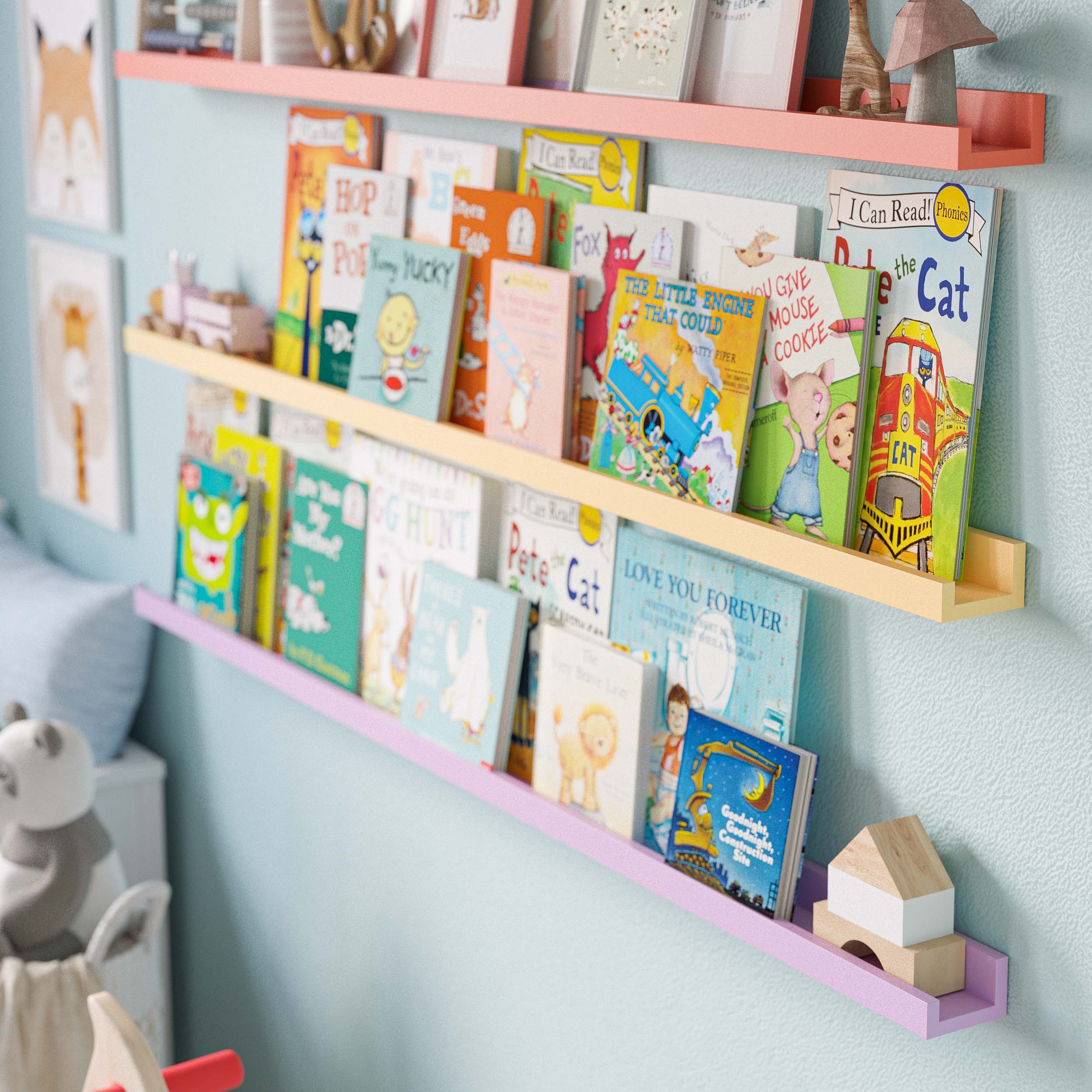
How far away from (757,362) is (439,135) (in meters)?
0.51

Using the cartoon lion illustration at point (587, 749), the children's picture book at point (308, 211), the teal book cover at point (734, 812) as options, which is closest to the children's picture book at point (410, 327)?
the children's picture book at point (308, 211)

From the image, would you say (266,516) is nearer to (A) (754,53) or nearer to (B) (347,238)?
(B) (347,238)

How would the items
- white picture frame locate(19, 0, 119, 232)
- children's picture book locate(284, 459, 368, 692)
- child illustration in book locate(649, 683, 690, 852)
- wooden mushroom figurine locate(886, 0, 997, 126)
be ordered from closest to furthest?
wooden mushroom figurine locate(886, 0, 997, 126), child illustration in book locate(649, 683, 690, 852), children's picture book locate(284, 459, 368, 692), white picture frame locate(19, 0, 119, 232)

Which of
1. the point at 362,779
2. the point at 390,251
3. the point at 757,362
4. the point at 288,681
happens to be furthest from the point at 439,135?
the point at 362,779

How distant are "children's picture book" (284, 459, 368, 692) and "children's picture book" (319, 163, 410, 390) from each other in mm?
129

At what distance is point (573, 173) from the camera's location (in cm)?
120

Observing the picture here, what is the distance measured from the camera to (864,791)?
1.07m

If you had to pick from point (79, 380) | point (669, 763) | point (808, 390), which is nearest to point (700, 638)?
point (669, 763)

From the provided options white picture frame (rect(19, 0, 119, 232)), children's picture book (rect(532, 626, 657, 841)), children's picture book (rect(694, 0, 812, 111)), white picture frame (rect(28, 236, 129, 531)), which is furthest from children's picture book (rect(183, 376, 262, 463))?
children's picture book (rect(694, 0, 812, 111))

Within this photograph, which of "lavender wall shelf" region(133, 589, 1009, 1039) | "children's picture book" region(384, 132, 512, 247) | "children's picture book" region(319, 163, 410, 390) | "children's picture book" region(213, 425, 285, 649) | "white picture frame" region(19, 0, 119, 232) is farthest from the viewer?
"white picture frame" region(19, 0, 119, 232)

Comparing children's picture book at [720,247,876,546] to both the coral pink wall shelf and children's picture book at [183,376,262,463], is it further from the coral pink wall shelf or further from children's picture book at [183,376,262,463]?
children's picture book at [183,376,262,463]

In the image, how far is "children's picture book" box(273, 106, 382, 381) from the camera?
1.44m

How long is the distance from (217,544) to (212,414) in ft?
0.60

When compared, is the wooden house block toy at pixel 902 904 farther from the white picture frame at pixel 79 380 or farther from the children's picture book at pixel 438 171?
the white picture frame at pixel 79 380
